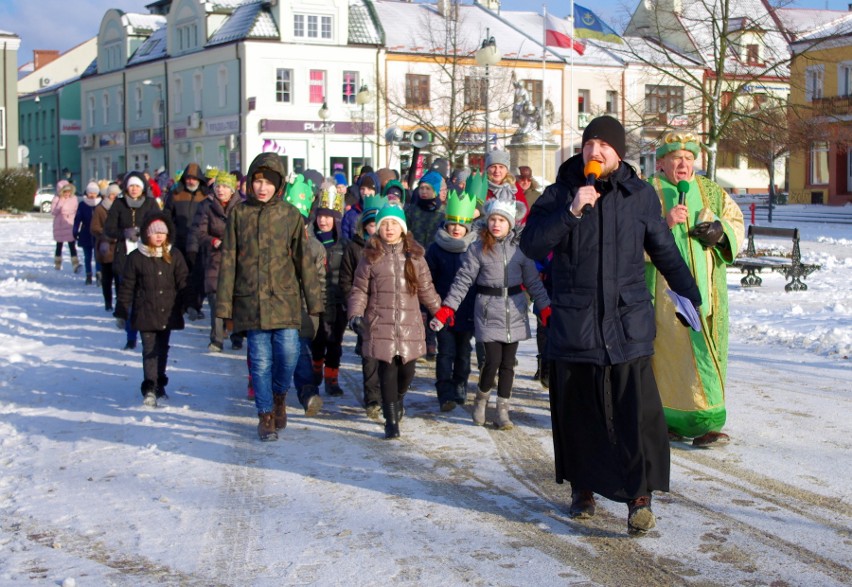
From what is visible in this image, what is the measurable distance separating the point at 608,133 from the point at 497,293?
297 centimetres

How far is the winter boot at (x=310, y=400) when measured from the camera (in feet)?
28.2

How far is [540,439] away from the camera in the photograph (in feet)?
25.1

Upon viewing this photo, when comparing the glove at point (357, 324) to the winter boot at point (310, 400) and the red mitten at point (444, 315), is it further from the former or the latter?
the winter boot at point (310, 400)

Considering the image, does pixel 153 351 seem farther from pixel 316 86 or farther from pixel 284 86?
pixel 316 86

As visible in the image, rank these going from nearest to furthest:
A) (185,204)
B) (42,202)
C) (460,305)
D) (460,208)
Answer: (460,305) < (460,208) < (185,204) < (42,202)

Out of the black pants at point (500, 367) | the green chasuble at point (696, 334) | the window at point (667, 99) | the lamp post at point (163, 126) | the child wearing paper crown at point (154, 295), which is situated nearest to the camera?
the green chasuble at point (696, 334)

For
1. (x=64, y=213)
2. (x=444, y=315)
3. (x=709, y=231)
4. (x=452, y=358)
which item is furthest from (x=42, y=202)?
(x=709, y=231)

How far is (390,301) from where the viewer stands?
8023 mm

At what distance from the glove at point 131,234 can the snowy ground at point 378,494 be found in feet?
11.2

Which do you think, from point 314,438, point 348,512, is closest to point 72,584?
point 348,512

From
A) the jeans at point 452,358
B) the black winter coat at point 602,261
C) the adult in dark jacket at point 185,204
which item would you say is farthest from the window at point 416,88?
the black winter coat at point 602,261

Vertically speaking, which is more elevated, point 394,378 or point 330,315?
point 330,315

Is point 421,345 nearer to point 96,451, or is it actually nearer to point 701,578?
point 96,451

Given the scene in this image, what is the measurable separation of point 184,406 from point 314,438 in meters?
1.66
